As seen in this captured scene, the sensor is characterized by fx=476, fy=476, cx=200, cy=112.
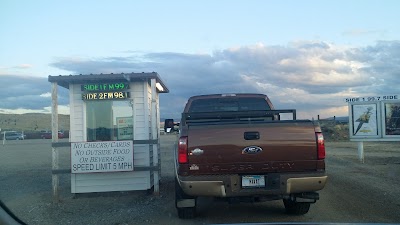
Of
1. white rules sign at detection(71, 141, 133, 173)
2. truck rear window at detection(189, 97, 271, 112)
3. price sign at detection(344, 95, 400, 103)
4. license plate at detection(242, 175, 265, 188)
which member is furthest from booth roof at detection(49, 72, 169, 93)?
price sign at detection(344, 95, 400, 103)

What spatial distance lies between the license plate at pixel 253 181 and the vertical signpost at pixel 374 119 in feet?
46.3

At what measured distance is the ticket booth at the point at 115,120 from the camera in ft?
38.4

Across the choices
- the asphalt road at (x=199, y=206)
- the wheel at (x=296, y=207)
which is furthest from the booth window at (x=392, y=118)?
the wheel at (x=296, y=207)

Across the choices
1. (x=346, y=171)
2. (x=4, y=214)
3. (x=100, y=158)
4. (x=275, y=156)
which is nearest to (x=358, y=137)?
(x=346, y=171)

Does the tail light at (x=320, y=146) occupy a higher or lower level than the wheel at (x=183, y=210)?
higher

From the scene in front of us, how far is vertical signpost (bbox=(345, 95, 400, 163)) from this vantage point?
67.4 feet

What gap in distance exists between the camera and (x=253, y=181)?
750cm

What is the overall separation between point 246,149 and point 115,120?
17.8 ft

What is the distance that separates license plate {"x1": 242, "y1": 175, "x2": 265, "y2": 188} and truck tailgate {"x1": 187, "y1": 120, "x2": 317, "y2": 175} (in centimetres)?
10

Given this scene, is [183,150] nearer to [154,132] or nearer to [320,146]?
[320,146]

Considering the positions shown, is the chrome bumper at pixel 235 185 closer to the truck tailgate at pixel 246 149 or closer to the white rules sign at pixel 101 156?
the truck tailgate at pixel 246 149

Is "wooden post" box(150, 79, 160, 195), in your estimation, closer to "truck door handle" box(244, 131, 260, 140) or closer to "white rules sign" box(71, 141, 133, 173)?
"white rules sign" box(71, 141, 133, 173)

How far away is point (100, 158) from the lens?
1141cm

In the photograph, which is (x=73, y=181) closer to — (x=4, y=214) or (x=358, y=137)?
(x=4, y=214)
